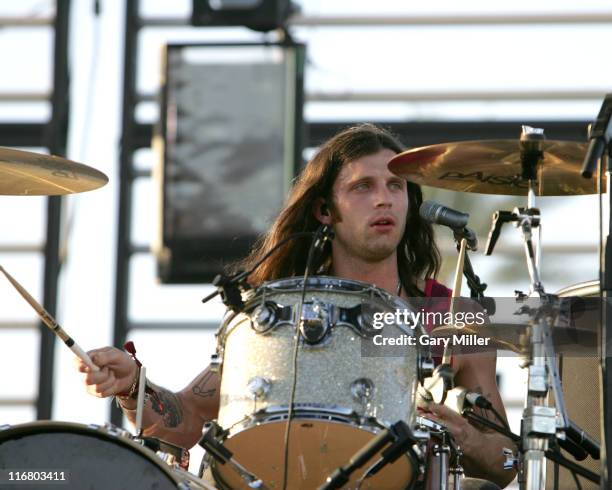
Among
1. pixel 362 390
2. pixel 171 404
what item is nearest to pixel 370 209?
pixel 171 404

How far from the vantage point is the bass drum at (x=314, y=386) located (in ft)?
13.3

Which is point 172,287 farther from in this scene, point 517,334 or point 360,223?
point 517,334

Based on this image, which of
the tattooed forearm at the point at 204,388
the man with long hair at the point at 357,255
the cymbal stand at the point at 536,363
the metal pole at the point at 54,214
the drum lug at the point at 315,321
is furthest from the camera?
the metal pole at the point at 54,214

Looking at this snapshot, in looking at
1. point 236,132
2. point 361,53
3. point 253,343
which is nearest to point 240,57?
point 236,132

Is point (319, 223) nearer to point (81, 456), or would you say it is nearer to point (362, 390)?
point (362, 390)

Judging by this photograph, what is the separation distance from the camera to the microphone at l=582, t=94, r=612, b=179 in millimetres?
3646

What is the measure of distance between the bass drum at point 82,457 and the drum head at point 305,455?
1.64ft

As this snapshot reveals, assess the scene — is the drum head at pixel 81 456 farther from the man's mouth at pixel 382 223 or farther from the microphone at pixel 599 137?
the man's mouth at pixel 382 223

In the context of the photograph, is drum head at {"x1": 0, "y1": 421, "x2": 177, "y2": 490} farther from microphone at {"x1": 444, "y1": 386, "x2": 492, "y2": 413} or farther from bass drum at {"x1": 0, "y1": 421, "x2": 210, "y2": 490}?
microphone at {"x1": 444, "y1": 386, "x2": 492, "y2": 413}

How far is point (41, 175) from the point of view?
4512mm

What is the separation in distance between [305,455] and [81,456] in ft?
2.39

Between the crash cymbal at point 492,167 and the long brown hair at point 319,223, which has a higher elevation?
the crash cymbal at point 492,167

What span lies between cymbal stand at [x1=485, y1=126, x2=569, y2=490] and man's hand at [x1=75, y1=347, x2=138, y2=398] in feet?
3.67

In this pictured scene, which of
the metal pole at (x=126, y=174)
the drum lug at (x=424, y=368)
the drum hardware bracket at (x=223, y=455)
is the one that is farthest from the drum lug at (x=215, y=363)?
the metal pole at (x=126, y=174)
